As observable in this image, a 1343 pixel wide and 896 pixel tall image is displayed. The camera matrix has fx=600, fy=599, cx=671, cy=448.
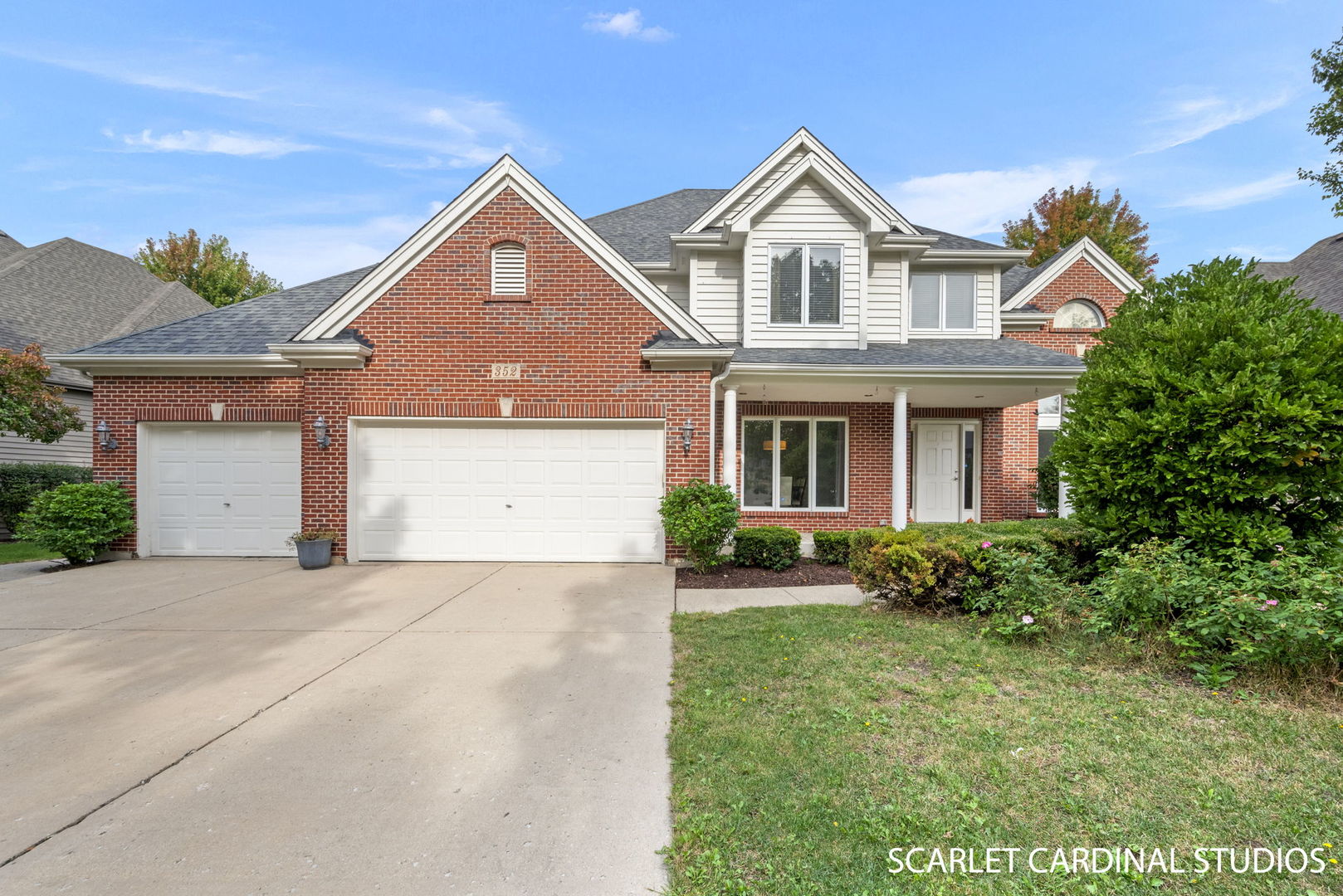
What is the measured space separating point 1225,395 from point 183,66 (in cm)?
1469

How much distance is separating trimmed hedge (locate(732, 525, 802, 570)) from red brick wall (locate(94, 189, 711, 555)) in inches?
48.7

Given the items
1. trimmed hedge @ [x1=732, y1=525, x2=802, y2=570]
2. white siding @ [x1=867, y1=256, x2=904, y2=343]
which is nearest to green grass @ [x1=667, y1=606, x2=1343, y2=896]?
trimmed hedge @ [x1=732, y1=525, x2=802, y2=570]

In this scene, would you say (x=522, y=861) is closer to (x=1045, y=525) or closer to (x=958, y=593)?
(x=958, y=593)

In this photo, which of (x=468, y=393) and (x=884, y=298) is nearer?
(x=468, y=393)

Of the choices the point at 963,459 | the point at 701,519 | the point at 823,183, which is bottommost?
the point at 701,519

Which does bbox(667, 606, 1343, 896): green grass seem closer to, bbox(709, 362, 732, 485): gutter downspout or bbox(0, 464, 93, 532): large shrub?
bbox(709, 362, 732, 485): gutter downspout

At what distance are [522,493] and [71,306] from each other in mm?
17439

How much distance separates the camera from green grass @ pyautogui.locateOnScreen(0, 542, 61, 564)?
10500mm

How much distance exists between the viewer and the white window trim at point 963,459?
13.2 m

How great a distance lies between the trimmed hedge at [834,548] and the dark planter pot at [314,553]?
757cm

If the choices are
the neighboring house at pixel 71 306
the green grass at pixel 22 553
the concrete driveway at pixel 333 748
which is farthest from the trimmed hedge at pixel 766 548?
the neighboring house at pixel 71 306

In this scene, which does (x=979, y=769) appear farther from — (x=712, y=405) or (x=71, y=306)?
(x=71, y=306)

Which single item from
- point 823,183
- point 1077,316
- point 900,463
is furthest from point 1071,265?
point 900,463

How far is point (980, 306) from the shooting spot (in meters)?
13.0
